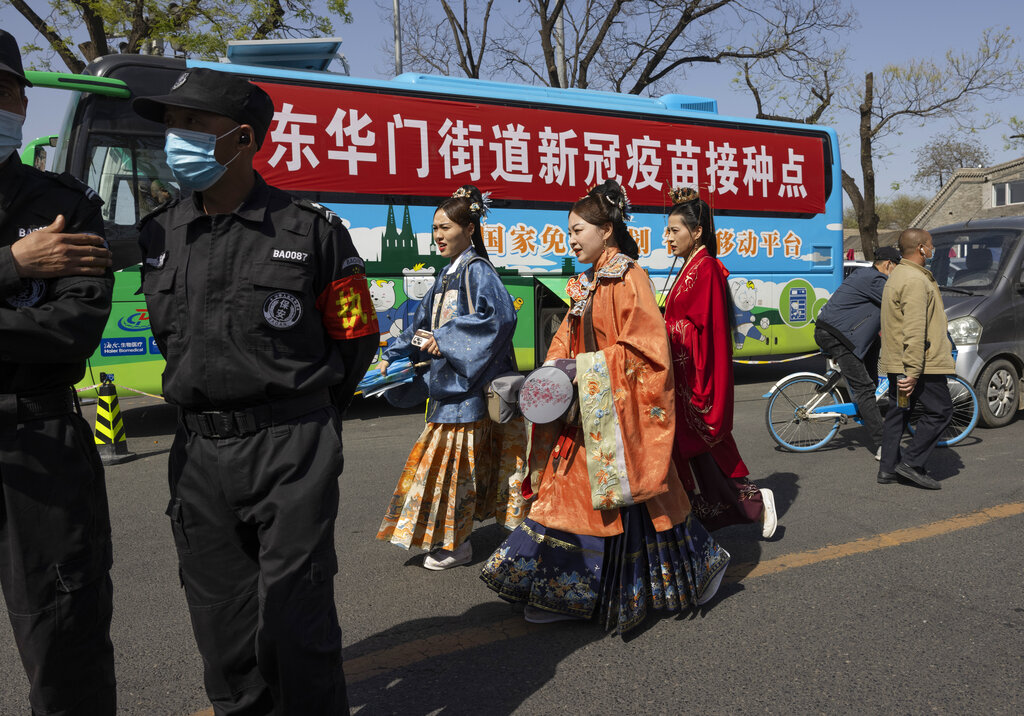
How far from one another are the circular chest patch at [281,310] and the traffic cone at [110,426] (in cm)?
517

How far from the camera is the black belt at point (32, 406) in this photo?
79.4 inches

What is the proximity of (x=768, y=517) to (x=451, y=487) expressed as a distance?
166 cm

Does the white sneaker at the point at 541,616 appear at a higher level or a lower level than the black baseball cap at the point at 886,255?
lower

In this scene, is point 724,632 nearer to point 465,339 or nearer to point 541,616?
point 541,616

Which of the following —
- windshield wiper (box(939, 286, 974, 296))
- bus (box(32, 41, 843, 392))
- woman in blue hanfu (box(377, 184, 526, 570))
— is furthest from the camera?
windshield wiper (box(939, 286, 974, 296))

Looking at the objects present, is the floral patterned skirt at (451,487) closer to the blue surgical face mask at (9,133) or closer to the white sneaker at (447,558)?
the white sneaker at (447,558)

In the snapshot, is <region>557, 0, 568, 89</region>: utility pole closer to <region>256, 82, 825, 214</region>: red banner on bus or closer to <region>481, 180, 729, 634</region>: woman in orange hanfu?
<region>256, 82, 825, 214</region>: red banner on bus

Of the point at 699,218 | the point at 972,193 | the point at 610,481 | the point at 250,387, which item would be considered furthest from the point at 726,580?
the point at 972,193

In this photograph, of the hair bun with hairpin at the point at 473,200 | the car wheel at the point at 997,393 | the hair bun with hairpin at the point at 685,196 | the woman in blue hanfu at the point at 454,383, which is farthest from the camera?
the car wheel at the point at 997,393

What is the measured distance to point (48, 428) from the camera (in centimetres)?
207

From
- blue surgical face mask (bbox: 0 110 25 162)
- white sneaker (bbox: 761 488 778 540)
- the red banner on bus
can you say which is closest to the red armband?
blue surgical face mask (bbox: 0 110 25 162)

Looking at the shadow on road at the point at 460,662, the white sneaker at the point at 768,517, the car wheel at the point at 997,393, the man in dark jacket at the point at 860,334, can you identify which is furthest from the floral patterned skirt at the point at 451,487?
the car wheel at the point at 997,393

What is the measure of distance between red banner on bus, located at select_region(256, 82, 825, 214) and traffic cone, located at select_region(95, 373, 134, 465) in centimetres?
236

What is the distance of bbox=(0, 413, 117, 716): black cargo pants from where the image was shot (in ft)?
6.68
